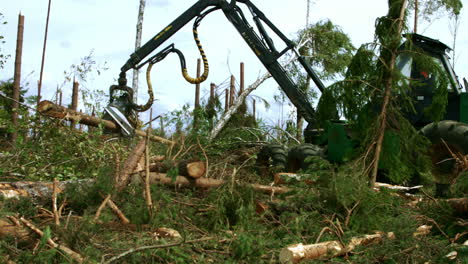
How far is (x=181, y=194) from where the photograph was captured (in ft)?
16.9

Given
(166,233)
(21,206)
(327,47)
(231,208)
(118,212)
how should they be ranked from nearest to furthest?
(166,233), (118,212), (231,208), (21,206), (327,47)

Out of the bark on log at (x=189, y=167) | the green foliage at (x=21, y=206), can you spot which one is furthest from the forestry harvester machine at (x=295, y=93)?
the green foliage at (x=21, y=206)

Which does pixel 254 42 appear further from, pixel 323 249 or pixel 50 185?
pixel 323 249

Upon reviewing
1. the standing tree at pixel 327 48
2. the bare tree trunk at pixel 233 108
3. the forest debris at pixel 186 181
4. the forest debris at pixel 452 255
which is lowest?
the forest debris at pixel 452 255

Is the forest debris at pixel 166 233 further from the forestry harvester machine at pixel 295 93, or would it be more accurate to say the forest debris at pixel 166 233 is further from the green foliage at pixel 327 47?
the green foliage at pixel 327 47

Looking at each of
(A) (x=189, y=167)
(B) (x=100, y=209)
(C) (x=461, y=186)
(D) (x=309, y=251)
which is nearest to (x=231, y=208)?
(A) (x=189, y=167)

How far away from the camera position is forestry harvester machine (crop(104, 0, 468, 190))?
648cm

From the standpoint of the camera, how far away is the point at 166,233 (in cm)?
409

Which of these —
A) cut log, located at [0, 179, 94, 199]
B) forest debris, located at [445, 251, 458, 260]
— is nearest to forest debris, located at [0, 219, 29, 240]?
cut log, located at [0, 179, 94, 199]

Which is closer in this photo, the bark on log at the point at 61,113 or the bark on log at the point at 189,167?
the bark on log at the point at 189,167

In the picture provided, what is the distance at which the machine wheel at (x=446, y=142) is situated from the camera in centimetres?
621

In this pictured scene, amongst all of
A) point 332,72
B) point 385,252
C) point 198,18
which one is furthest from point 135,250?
point 332,72

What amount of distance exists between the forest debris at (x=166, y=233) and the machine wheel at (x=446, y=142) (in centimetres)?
362

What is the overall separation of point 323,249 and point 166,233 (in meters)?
1.26
